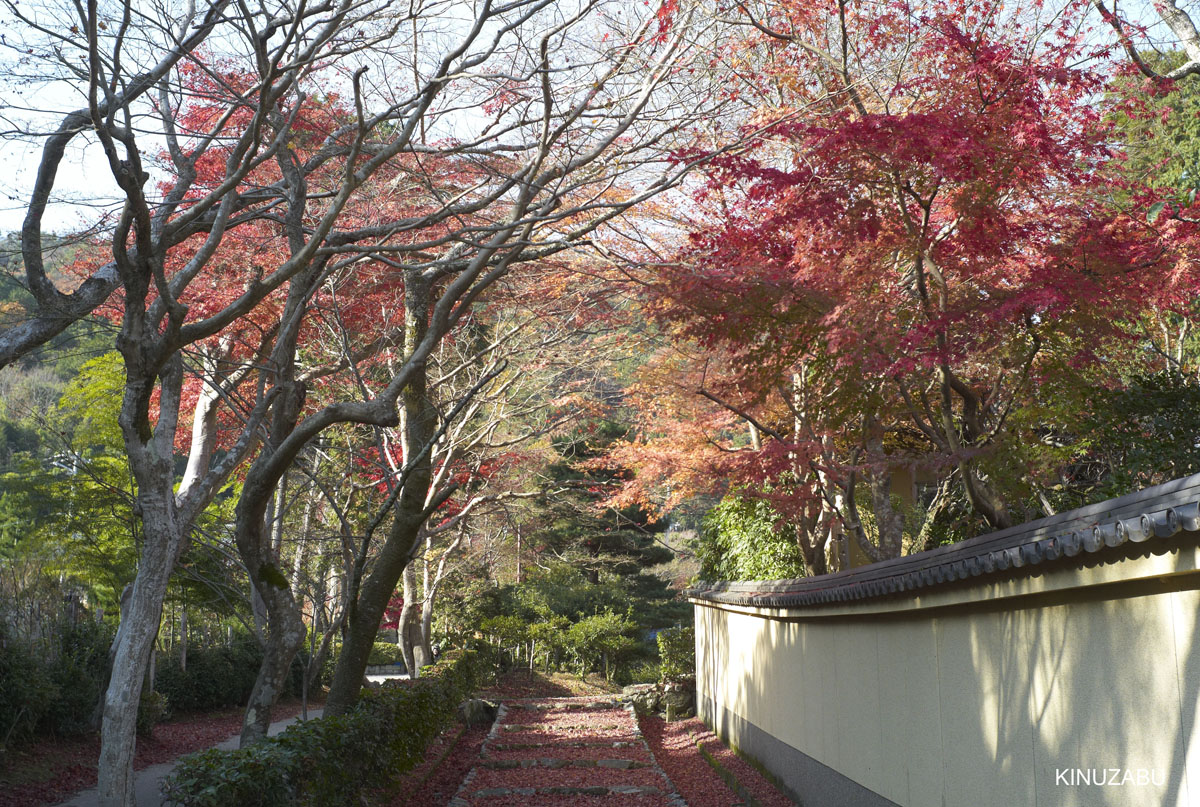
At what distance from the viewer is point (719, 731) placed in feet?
47.5

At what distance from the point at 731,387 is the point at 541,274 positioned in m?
3.82

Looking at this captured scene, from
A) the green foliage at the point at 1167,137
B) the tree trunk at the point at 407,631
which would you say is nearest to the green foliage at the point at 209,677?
the tree trunk at the point at 407,631

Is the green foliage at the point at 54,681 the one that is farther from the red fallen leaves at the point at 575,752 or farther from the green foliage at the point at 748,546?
the green foliage at the point at 748,546

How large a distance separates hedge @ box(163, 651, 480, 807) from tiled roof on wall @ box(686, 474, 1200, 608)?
3.98 meters

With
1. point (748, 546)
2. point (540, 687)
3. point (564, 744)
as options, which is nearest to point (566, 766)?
point (564, 744)

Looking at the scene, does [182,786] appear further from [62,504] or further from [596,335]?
[62,504]

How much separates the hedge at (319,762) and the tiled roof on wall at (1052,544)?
3.98 metres

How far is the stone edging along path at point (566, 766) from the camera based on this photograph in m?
9.90

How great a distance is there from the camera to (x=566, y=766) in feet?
39.7

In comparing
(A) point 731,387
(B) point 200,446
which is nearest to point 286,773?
(B) point 200,446

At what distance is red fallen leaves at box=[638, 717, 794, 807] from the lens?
32.4 ft

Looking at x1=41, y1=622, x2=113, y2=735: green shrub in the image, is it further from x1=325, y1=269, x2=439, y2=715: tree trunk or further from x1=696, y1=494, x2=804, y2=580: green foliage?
x1=696, y1=494, x2=804, y2=580: green foliage

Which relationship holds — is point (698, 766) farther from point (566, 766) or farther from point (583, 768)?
point (566, 766)

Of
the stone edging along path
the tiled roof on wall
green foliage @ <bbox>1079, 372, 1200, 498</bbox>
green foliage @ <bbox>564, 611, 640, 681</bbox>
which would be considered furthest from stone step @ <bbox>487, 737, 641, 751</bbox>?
green foliage @ <bbox>564, 611, 640, 681</bbox>
